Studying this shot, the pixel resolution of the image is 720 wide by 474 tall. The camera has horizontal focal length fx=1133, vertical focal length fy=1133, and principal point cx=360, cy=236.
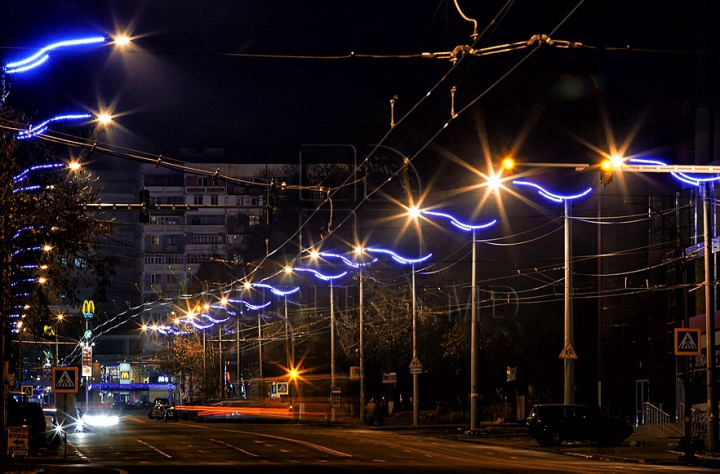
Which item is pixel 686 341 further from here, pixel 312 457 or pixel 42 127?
pixel 42 127

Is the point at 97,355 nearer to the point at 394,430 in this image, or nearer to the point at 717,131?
the point at 394,430

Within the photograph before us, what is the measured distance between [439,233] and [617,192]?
12324mm

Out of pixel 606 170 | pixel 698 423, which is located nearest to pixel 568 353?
pixel 698 423

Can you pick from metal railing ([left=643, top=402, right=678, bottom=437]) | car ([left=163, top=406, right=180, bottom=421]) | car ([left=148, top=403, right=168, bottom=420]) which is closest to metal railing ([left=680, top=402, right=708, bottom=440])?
metal railing ([left=643, top=402, right=678, bottom=437])

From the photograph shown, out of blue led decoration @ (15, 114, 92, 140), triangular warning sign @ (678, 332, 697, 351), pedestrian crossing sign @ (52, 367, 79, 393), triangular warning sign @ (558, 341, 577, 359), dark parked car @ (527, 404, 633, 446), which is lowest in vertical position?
dark parked car @ (527, 404, 633, 446)

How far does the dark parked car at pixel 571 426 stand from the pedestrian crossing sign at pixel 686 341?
9.06m

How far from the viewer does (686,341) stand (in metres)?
32.6

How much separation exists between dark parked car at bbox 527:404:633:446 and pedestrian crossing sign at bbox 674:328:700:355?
9.06m

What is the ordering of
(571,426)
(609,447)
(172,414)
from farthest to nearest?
(172,414) → (571,426) → (609,447)

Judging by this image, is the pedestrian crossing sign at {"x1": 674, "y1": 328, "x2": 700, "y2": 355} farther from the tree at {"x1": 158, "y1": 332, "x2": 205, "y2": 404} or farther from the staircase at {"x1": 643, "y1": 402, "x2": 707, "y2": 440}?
the tree at {"x1": 158, "y1": 332, "x2": 205, "y2": 404}

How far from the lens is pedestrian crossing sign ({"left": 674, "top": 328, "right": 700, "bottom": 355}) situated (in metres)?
32.6

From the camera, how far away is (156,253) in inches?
6363

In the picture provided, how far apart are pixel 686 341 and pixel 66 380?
18010 millimetres

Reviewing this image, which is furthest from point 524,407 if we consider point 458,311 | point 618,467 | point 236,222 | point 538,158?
point 236,222
